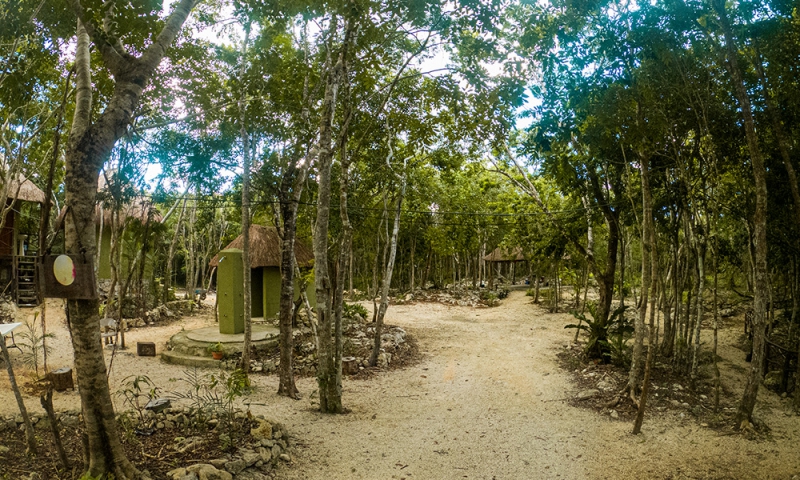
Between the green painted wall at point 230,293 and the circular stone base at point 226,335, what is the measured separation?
0.89ft

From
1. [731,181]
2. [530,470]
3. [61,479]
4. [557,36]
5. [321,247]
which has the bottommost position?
[530,470]

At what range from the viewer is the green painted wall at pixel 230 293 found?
11.6 m

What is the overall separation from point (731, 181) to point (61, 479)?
1282 centimetres

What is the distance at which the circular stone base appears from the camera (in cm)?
1066

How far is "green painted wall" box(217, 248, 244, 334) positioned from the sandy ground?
2.00 meters

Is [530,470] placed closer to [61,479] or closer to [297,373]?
[61,479]

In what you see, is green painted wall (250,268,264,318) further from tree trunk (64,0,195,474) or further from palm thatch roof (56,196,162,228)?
tree trunk (64,0,195,474)

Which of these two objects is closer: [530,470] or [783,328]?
[530,470]

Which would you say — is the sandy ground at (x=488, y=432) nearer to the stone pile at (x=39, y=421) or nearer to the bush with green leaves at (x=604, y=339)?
the stone pile at (x=39, y=421)

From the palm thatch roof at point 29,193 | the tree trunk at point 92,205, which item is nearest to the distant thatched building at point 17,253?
the palm thatch roof at point 29,193

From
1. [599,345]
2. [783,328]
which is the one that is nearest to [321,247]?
[599,345]

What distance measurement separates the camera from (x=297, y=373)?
9609mm

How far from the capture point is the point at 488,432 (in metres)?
6.61

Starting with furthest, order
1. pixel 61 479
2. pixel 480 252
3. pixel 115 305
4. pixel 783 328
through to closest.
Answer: pixel 480 252 < pixel 115 305 < pixel 783 328 < pixel 61 479
